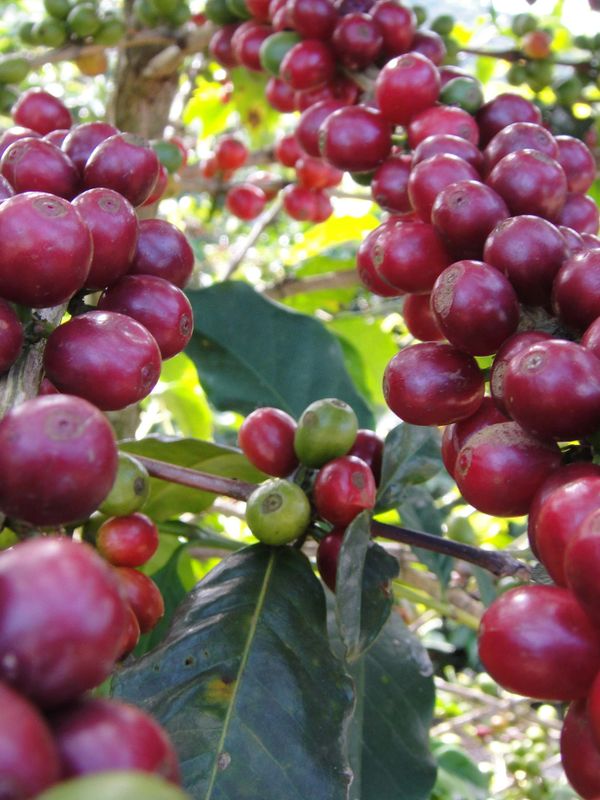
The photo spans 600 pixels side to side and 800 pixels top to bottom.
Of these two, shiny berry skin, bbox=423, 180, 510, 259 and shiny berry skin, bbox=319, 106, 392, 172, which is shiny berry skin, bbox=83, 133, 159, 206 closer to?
shiny berry skin, bbox=423, 180, 510, 259

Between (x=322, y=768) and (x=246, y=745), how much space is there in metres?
0.09

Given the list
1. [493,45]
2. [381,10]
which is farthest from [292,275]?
[381,10]

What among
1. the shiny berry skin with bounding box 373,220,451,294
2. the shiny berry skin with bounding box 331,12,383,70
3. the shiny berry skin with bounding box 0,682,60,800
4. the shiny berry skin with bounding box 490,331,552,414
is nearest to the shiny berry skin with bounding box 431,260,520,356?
the shiny berry skin with bounding box 490,331,552,414

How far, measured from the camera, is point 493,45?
8.61ft

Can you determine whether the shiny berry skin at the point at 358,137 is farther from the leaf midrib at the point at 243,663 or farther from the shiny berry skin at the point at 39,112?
the leaf midrib at the point at 243,663

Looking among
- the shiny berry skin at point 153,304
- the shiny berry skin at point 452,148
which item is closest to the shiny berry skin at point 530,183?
the shiny berry skin at point 452,148

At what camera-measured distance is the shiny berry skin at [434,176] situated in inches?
41.1

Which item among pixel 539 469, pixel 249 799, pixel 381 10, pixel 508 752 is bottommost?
pixel 508 752

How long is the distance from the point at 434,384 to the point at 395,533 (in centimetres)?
39

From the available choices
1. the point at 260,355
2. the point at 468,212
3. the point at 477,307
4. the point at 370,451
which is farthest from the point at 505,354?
the point at 260,355

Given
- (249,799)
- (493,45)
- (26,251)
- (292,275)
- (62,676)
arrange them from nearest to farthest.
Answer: (62,676)
(26,251)
(249,799)
(493,45)
(292,275)

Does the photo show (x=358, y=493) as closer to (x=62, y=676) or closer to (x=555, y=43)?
(x=62, y=676)

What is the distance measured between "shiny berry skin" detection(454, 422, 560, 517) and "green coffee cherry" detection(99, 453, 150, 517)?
0.47 metres

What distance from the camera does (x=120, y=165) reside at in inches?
37.9
